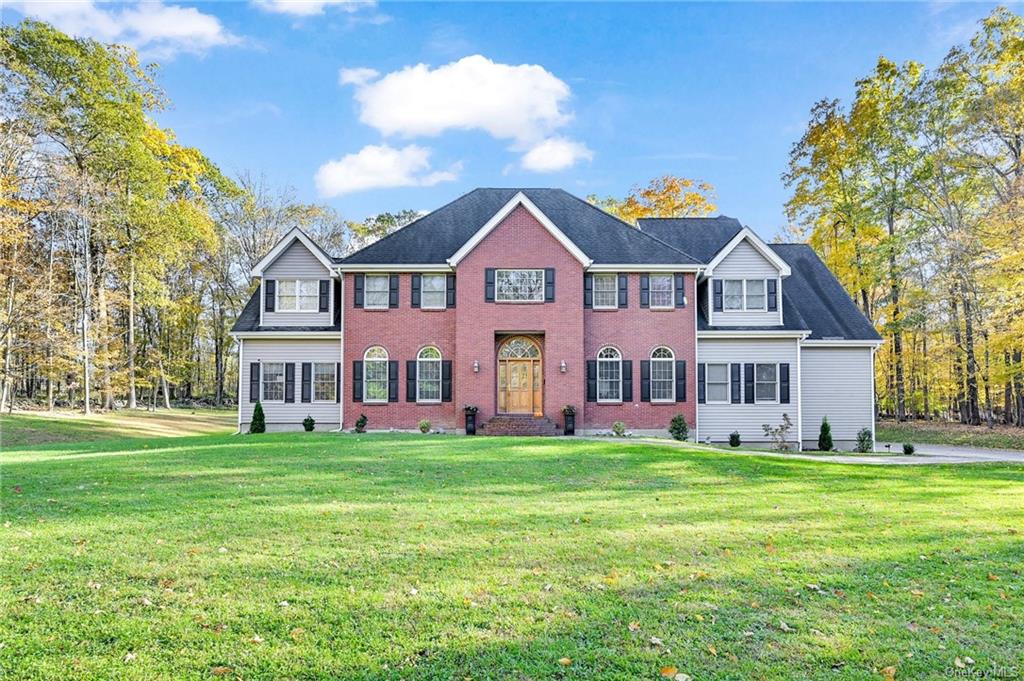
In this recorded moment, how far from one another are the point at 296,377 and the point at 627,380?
39.1 ft

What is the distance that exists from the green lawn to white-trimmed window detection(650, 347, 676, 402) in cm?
1068

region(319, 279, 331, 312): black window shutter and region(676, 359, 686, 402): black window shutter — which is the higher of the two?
region(319, 279, 331, 312): black window shutter

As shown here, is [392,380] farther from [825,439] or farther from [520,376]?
[825,439]

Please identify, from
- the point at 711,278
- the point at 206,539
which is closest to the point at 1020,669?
the point at 206,539

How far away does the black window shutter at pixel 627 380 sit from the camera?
20828 millimetres

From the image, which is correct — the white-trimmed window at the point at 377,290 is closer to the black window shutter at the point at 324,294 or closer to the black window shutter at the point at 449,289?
the black window shutter at the point at 324,294

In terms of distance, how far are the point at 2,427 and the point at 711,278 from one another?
2526 cm

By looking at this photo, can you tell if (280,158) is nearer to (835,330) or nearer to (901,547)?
(835,330)

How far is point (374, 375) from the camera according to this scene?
69.4 feet

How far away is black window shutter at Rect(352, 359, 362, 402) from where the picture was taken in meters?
21.0

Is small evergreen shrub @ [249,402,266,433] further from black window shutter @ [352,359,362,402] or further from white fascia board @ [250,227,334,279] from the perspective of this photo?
white fascia board @ [250,227,334,279]

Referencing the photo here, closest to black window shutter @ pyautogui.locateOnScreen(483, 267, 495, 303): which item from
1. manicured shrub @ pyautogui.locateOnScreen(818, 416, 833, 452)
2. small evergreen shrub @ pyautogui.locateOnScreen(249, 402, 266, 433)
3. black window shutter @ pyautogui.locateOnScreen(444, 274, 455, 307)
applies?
black window shutter @ pyautogui.locateOnScreen(444, 274, 455, 307)

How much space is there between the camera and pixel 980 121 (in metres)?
24.2

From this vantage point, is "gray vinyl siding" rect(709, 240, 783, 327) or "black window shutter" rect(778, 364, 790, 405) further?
"gray vinyl siding" rect(709, 240, 783, 327)
